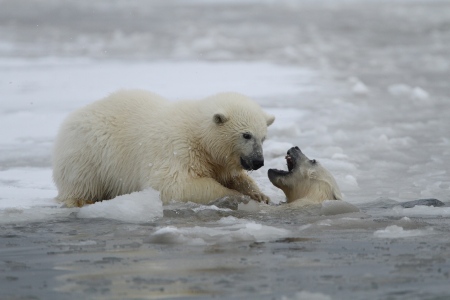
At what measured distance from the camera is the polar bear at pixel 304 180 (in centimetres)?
593

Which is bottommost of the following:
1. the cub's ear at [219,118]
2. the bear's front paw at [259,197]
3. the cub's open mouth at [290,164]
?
the bear's front paw at [259,197]

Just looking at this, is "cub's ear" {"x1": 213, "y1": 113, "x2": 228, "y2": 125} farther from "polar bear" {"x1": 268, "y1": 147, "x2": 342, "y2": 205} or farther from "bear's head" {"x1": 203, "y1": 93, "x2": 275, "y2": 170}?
"polar bear" {"x1": 268, "y1": 147, "x2": 342, "y2": 205}

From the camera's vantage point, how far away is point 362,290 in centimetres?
332

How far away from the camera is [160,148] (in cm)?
577

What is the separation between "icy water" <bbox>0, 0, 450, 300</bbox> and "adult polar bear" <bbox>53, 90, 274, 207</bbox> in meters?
0.25

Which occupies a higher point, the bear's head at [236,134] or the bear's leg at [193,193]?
the bear's head at [236,134]

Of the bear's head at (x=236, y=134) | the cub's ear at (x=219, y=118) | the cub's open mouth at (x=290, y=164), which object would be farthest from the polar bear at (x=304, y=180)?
the cub's ear at (x=219, y=118)

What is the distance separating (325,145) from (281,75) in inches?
193

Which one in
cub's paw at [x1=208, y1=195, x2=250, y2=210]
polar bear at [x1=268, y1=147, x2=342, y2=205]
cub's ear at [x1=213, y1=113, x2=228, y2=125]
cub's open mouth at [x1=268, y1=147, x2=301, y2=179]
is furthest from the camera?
cub's open mouth at [x1=268, y1=147, x2=301, y2=179]

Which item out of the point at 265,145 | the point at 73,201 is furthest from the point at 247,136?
the point at 265,145

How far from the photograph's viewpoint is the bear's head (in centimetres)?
571

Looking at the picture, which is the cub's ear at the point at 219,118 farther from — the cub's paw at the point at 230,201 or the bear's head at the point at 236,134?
the cub's paw at the point at 230,201

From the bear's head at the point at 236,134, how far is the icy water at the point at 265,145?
36cm

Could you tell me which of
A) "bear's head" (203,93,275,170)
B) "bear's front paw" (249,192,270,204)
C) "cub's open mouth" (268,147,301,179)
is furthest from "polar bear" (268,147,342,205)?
"bear's head" (203,93,275,170)
